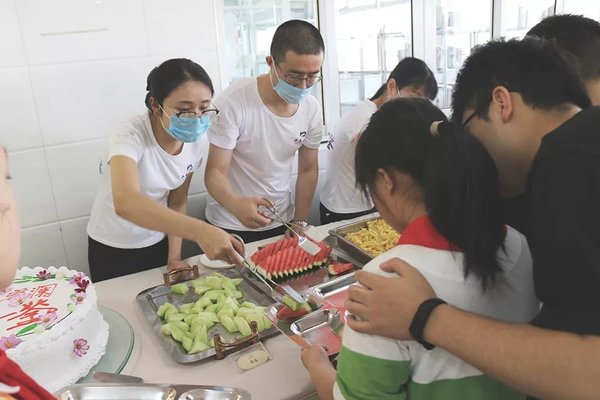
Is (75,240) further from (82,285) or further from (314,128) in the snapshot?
(314,128)

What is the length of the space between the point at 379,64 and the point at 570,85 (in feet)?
9.07

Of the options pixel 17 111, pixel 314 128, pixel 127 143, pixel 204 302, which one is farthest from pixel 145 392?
pixel 17 111

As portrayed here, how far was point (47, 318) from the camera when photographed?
1220mm

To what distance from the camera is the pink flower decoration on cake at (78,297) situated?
4.29ft

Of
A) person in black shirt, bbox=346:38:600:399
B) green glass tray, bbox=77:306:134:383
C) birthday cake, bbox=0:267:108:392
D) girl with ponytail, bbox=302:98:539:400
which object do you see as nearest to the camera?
person in black shirt, bbox=346:38:600:399

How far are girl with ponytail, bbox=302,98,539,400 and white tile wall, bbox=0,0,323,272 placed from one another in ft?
5.66

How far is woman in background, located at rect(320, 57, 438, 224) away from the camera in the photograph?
7.55 feet

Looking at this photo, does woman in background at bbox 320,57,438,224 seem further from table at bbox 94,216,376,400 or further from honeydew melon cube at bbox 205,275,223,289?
table at bbox 94,216,376,400

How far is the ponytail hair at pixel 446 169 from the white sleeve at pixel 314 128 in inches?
57.4

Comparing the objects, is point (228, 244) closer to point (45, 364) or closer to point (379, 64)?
point (45, 364)

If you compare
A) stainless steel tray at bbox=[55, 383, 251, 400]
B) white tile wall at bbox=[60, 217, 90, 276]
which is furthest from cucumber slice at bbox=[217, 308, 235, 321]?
white tile wall at bbox=[60, 217, 90, 276]

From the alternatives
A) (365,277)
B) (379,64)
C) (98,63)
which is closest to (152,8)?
(98,63)

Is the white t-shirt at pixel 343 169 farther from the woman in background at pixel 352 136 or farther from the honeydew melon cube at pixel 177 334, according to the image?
the honeydew melon cube at pixel 177 334

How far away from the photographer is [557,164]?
73 cm
